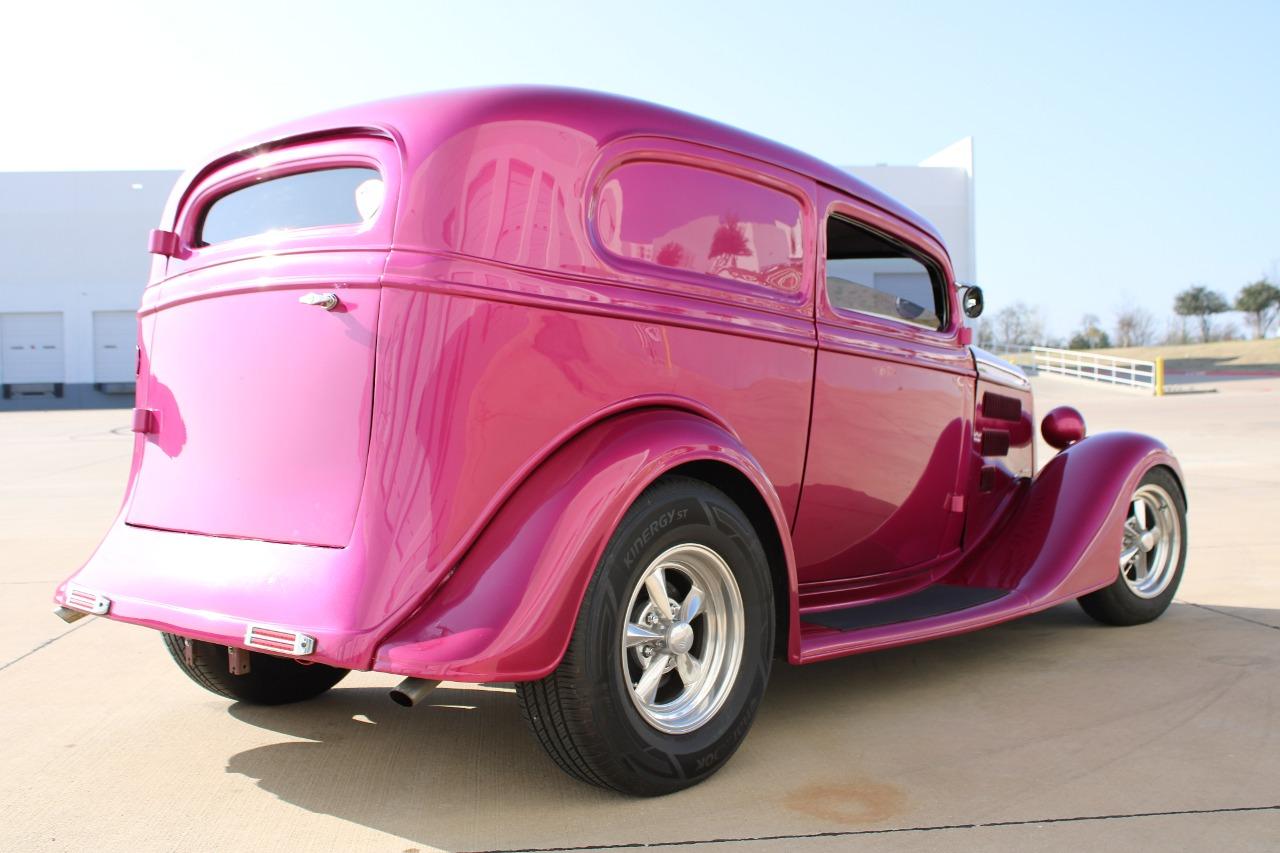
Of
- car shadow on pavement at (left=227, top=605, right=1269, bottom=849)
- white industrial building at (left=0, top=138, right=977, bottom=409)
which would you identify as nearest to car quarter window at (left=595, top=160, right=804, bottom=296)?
car shadow on pavement at (left=227, top=605, right=1269, bottom=849)

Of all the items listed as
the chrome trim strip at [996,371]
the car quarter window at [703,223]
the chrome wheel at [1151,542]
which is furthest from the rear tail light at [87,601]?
the chrome wheel at [1151,542]

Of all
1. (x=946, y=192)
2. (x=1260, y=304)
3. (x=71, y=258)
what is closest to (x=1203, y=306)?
(x=1260, y=304)

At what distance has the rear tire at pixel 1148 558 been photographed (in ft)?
15.7

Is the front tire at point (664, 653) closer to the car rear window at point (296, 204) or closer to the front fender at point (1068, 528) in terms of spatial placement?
the car rear window at point (296, 204)

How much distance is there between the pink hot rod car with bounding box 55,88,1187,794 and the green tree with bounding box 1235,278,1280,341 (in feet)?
301

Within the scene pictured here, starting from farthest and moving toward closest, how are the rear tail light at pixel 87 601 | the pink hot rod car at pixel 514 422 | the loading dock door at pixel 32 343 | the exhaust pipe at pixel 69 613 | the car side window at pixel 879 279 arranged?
1. the loading dock door at pixel 32 343
2. the car side window at pixel 879 279
3. the exhaust pipe at pixel 69 613
4. the rear tail light at pixel 87 601
5. the pink hot rod car at pixel 514 422

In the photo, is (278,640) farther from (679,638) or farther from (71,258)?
(71,258)

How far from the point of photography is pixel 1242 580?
19.1 feet

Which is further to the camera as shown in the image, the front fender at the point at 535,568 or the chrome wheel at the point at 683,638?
the chrome wheel at the point at 683,638

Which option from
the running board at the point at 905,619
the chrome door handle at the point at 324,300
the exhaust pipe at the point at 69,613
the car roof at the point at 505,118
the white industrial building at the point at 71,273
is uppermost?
the white industrial building at the point at 71,273

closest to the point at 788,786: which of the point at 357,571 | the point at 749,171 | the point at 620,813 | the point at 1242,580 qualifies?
the point at 620,813

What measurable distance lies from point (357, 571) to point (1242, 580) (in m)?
5.11

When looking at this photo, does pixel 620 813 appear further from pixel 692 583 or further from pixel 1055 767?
pixel 1055 767

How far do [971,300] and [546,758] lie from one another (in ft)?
9.58
